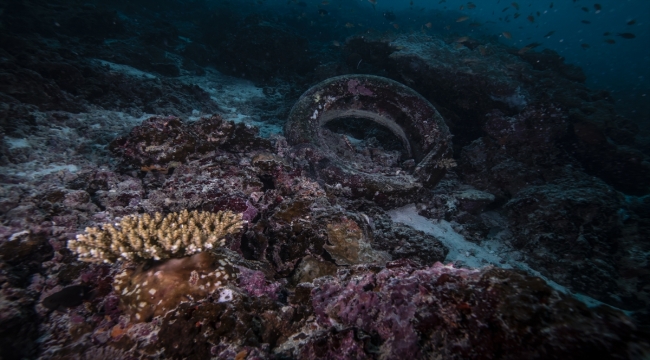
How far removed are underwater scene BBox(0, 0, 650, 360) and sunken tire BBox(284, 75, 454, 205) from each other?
0.17 feet

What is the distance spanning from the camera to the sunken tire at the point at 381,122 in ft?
17.7

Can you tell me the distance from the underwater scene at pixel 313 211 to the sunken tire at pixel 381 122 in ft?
0.17

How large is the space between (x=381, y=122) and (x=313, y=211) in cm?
449

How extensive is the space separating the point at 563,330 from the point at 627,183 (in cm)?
938

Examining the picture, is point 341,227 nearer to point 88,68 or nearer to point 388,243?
point 388,243

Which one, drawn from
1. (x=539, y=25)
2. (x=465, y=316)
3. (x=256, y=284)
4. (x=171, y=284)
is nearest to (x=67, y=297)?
(x=171, y=284)

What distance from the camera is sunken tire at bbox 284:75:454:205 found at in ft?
17.7

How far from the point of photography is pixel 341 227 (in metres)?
3.62

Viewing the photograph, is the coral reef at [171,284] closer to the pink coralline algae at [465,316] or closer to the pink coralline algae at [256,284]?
the pink coralline algae at [256,284]

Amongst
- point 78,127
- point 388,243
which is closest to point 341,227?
point 388,243

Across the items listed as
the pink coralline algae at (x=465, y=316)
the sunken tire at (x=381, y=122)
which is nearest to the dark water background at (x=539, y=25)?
the sunken tire at (x=381, y=122)

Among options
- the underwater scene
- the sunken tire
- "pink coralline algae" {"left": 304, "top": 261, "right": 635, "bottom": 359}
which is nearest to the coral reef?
the underwater scene

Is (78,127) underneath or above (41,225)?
above

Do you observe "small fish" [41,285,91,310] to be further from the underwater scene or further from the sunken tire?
the sunken tire
